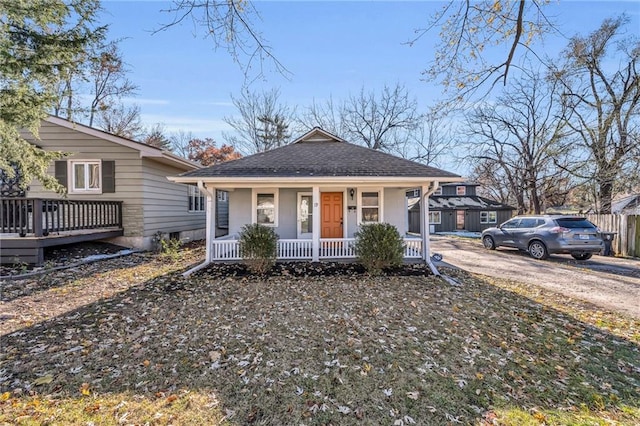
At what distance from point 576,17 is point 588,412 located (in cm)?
594

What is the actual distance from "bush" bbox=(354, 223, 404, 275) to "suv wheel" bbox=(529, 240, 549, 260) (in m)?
6.80

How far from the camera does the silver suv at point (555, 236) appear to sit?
1047cm

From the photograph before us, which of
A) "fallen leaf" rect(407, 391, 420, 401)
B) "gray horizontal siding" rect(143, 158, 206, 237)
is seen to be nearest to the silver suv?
"fallen leaf" rect(407, 391, 420, 401)

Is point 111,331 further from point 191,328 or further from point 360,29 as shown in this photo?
point 360,29

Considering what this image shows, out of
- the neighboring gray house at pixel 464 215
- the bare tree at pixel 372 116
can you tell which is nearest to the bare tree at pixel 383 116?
the bare tree at pixel 372 116

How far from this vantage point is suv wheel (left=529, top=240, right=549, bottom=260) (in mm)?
11274

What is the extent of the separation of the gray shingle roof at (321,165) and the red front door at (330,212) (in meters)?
1.39

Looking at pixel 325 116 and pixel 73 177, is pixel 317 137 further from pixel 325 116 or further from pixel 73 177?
pixel 325 116

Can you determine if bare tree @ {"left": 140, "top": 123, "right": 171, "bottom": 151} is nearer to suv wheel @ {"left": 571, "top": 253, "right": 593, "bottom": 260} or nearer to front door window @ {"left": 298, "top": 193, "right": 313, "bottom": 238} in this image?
front door window @ {"left": 298, "top": 193, "right": 313, "bottom": 238}

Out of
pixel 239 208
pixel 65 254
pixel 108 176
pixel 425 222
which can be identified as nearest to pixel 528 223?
pixel 425 222

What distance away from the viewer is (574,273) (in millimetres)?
8805

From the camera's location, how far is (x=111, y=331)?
14.3 feet

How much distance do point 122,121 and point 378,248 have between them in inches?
1080

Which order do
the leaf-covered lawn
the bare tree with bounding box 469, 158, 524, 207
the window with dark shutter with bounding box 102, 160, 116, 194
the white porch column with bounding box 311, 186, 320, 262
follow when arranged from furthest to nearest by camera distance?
1. the bare tree with bounding box 469, 158, 524, 207
2. the window with dark shutter with bounding box 102, 160, 116, 194
3. the white porch column with bounding box 311, 186, 320, 262
4. the leaf-covered lawn
